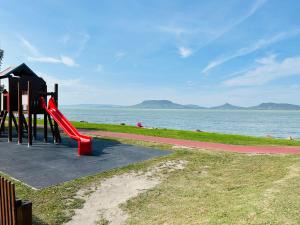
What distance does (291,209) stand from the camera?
16.8 feet

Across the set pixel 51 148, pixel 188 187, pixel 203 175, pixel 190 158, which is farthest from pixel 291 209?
pixel 51 148

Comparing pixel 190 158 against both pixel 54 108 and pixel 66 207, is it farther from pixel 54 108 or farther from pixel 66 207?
pixel 54 108

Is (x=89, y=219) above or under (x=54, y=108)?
under

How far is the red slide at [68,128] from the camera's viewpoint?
1127 centimetres

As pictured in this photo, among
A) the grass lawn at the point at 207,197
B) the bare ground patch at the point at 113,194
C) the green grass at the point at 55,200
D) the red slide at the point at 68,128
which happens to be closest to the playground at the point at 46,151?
the red slide at the point at 68,128

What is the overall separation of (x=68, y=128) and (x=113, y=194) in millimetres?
7102

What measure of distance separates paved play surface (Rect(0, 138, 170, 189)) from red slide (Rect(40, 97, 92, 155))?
0.44 metres

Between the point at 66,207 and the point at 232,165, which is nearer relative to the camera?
the point at 66,207

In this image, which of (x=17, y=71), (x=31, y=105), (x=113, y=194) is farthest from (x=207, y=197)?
(x=17, y=71)

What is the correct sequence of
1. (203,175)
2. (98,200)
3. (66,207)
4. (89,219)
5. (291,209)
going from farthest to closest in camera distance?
1. (203,175)
2. (98,200)
3. (66,207)
4. (89,219)
5. (291,209)

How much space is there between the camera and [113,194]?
7000mm

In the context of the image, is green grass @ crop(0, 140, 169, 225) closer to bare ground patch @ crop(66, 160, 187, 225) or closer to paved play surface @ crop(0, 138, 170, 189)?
bare ground patch @ crop(66, 160, 187, 225)

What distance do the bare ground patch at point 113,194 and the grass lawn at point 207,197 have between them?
22 cm

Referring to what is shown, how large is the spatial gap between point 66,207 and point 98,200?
0.81 meters
